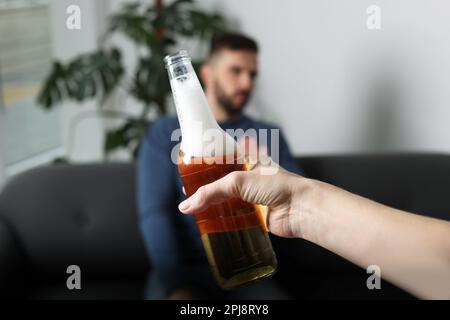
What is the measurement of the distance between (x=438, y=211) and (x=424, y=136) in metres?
0.25

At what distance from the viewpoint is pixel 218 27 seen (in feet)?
4.90

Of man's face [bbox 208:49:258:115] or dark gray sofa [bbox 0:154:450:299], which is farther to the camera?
dark gray sofa [bbox 0:154:450:299]

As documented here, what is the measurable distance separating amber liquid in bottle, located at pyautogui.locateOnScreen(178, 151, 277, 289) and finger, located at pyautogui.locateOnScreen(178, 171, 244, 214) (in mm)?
12

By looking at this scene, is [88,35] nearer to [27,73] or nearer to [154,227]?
Result: [27,73]

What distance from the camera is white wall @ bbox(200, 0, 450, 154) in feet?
2.78

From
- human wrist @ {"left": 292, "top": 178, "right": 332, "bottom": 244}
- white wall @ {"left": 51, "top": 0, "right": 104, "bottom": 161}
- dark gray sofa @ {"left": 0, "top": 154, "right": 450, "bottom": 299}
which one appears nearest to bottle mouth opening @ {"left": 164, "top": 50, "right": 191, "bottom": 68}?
human wrist @ {"left": 292, "top": 178, "right": 332, "bottom": 244}

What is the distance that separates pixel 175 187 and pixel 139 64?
0.68m

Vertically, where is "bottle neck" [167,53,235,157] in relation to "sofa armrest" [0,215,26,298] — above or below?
above

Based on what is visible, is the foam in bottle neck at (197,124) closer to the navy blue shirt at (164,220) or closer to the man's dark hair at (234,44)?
the navy blue shirt at (164,220)

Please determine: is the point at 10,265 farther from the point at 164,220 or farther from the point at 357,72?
the point at 357,72

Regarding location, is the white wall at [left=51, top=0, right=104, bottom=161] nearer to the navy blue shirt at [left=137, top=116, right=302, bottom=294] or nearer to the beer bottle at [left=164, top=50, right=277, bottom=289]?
the navy blue shirt at [left=137, top=116, right=302, bottom=294]

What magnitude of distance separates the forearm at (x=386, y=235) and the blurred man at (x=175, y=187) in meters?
0.45

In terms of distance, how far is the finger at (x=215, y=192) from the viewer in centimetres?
39
